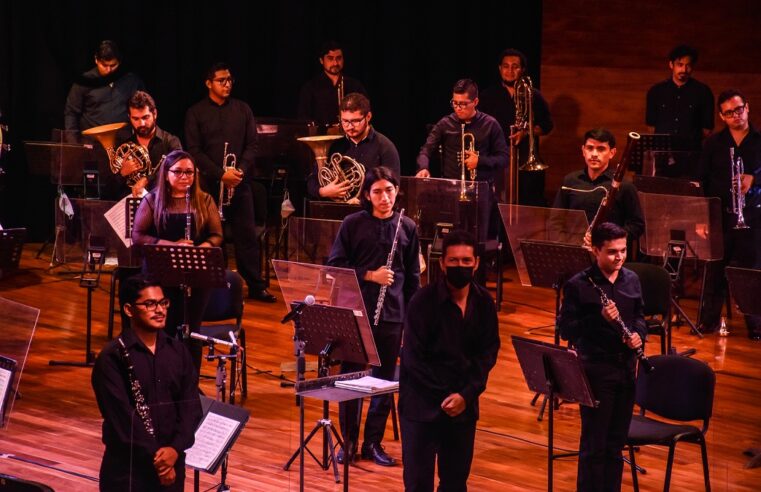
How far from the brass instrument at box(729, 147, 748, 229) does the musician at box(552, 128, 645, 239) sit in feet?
5.37

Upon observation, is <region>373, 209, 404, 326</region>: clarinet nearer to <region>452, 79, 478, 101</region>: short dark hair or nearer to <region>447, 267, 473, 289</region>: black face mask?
<region>447, 267, 473, 289</region>: black face mask

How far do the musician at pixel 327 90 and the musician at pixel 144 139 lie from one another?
9.35 ft

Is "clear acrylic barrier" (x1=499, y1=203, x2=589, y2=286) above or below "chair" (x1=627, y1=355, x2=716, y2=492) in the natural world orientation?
above

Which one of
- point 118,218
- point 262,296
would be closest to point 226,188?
point 262,296

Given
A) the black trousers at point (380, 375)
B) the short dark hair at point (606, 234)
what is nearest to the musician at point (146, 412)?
the black trousers at point (380, 375)

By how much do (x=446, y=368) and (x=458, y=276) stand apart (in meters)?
0.39

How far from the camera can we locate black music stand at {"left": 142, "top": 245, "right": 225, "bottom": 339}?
666 centimetres

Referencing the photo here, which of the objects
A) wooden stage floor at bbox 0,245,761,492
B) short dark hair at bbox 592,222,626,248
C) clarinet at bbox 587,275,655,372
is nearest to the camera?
clarinet at bbox 587,275,655,372

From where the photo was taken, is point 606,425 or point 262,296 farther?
point 262,296

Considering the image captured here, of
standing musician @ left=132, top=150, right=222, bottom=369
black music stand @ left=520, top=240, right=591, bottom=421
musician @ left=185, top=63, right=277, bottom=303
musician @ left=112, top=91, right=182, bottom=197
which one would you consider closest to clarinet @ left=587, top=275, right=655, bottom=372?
black music stand @ left=520, top=240, right=591, bottom=421

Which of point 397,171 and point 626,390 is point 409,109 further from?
point 626,390

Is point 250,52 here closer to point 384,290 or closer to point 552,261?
point 552,261

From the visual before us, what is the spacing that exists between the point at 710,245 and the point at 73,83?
6.27 metres

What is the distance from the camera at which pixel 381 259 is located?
248 inches
